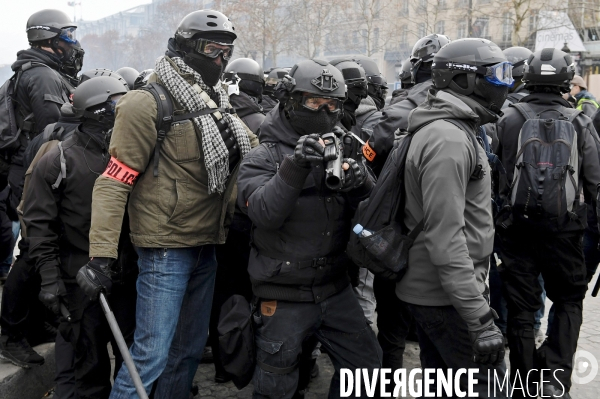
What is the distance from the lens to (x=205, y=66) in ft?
11.5

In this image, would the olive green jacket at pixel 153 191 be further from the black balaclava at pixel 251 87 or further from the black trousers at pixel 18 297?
the black balaclava at pixel 251 87

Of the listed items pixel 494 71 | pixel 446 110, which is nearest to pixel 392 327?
pixel 446 110

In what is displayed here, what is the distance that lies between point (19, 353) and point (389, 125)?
2.89 meters

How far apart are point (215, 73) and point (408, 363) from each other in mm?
2746

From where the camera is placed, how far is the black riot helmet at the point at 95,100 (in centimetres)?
374

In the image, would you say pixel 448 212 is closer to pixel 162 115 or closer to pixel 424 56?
pixel 162 115

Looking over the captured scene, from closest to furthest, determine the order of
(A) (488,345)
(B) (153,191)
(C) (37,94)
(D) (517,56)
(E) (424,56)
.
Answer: (A) (488,345), (B) (153,191), (E) (424,56), (C) (37,94), (D) (517,56)

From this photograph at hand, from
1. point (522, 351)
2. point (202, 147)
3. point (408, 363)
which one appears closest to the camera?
point (202, 147)

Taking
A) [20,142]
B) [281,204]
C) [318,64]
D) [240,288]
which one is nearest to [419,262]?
[281,204]

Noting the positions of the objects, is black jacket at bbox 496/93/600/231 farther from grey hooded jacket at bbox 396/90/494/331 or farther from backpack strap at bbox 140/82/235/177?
backpack strap at bbox 140/82/235/177

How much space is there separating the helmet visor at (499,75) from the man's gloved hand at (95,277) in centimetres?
206

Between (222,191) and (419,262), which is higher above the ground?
(222,191)

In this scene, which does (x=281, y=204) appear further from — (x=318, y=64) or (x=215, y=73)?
(x=215, y=73)

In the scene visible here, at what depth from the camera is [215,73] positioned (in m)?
3.57
